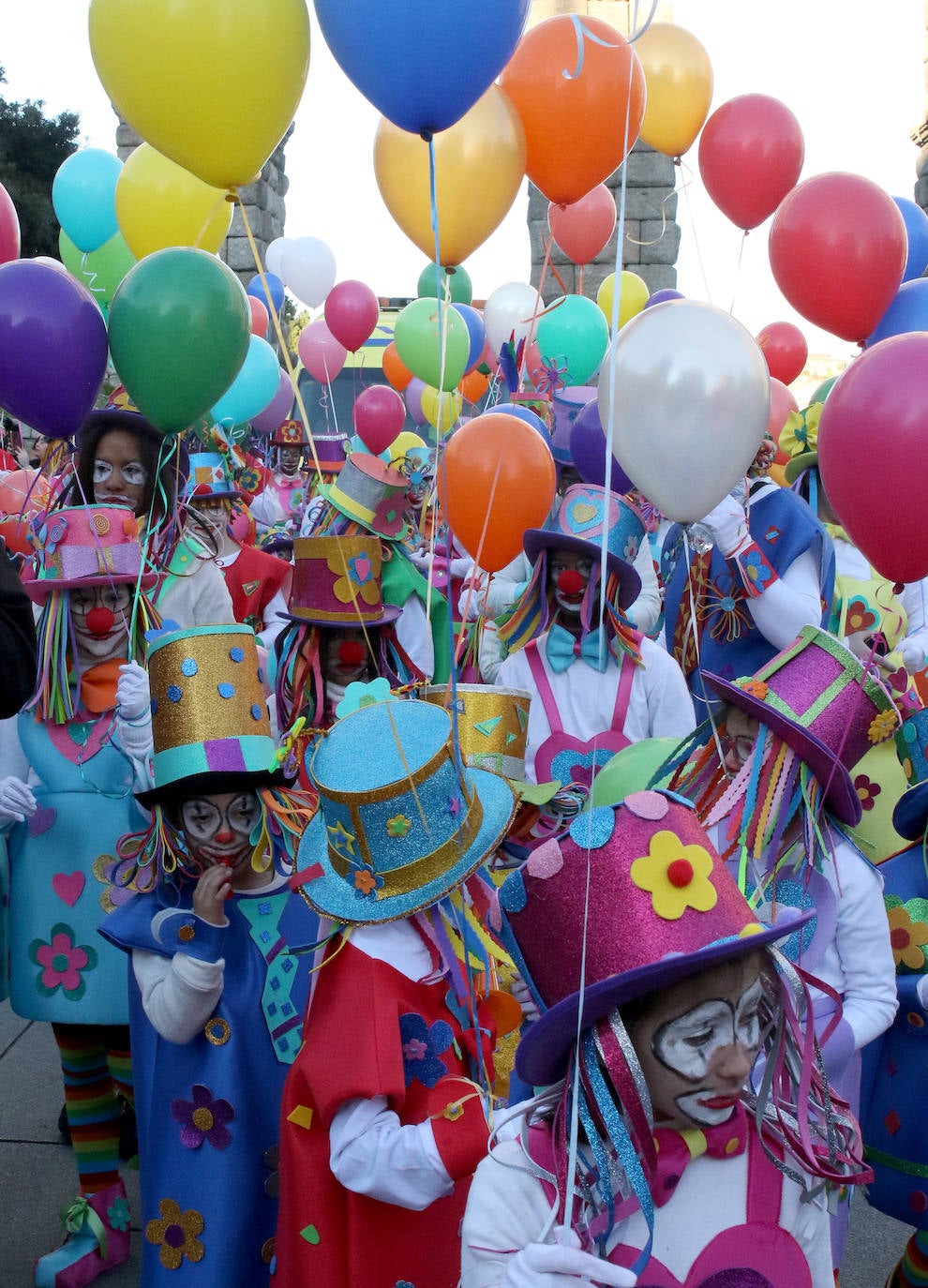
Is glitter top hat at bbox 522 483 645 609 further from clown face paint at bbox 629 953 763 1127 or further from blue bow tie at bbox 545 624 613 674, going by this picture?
clown face paint at bbox 629 953 763 1127

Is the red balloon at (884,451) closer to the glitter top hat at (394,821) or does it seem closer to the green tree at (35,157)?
the glitter top hat at (394,821)

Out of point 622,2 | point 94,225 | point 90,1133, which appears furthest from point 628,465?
point 622,2

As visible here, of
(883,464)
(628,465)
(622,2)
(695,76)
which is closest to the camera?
(883,464)

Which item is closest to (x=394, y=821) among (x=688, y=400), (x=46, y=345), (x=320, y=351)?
(x=688, y=400)

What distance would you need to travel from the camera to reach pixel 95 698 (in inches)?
132

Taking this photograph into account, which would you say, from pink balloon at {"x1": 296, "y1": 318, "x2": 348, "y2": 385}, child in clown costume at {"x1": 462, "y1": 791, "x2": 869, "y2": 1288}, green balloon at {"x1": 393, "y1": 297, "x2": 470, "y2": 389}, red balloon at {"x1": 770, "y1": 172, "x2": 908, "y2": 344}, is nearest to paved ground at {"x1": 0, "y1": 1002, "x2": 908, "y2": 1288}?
child in clown costume at {"x1": 462, "y1": 791, "x2": 869, "y2": 1288}

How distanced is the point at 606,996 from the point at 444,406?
5.06 metres

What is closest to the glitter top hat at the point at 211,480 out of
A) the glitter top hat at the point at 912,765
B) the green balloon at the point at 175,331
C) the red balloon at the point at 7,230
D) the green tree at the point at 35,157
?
the red balloon at the point at 7,230

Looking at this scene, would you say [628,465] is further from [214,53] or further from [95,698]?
[95,698]

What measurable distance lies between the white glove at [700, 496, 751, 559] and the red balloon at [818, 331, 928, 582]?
102 cm

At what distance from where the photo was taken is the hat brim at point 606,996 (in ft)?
4.79

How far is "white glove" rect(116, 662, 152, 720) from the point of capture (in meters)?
3.20

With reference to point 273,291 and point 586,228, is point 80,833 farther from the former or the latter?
point 273,291

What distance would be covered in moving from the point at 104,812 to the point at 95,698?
1.02 feet
